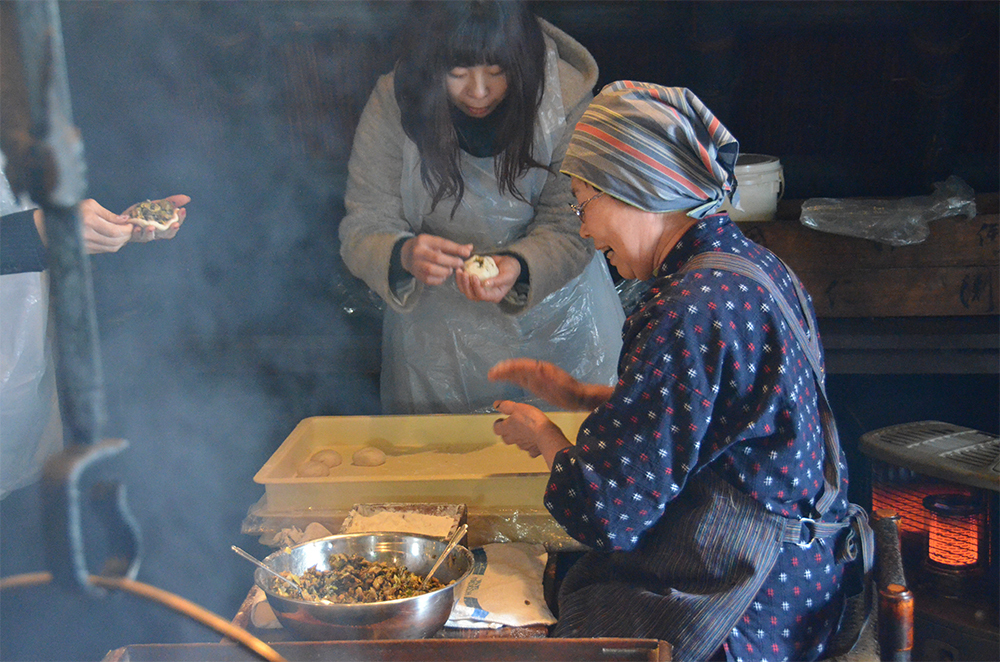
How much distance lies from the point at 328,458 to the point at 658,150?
4.79ft

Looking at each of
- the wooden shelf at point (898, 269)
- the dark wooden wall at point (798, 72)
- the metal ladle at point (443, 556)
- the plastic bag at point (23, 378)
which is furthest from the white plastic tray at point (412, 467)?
the dark wooden wall at point (798, 72)

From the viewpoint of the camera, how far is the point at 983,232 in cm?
330

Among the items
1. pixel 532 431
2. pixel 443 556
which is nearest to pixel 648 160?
pixel 532 431

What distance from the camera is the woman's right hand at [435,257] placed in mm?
2738

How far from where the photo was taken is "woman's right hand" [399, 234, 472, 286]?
2.74 m

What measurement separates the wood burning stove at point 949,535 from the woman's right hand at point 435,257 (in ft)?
5.37

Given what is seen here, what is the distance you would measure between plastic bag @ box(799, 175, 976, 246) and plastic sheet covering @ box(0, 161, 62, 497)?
2.93 meters

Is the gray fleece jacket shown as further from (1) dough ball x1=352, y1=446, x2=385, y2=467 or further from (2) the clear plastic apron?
(1) dough ball x1=352, y1=446, x2=385, y2=467

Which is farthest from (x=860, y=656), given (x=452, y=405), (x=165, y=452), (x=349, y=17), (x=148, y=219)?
(x=349, y=17)

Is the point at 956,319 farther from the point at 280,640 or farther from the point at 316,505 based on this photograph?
the point at 280,640

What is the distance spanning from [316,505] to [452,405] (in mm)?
1085

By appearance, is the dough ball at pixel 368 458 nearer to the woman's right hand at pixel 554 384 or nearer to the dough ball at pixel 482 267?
the woman's right hand at pixel 554 384

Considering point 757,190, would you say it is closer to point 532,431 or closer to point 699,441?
point 532,431

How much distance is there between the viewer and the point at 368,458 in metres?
2.53
